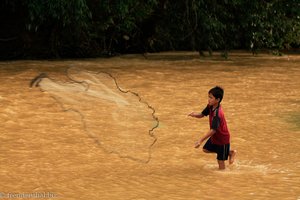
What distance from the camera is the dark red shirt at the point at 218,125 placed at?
26.2ft

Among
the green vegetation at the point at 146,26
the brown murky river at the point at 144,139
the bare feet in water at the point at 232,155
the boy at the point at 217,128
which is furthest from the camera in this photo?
the green vegetation at the point at 146,26

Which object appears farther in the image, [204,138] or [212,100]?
[212,100]

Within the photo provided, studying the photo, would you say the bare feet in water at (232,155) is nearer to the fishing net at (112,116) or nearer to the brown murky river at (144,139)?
the brown murky river at (144,139)

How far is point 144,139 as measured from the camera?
971 cm

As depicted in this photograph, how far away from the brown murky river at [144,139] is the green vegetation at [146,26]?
3.61 metres

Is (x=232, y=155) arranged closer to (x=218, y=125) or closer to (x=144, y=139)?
(x=218, y=125)

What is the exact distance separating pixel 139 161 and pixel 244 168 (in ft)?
4.08

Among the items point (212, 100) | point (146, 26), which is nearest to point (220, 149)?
point (212, 100)

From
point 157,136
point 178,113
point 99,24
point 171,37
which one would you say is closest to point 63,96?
point 178,113

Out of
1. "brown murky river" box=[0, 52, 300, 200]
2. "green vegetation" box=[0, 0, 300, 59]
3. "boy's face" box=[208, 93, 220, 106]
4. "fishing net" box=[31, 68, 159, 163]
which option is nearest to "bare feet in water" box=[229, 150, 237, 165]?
"brown murky river" box=[0, 52, 300, 200]

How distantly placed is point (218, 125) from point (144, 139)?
1934mm

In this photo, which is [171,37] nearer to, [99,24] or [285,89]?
[99,24]

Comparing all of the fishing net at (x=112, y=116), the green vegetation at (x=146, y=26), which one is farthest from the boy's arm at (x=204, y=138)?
the green vegetation at (x=146, y=26)

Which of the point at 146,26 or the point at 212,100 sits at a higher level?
the point at 146,26
